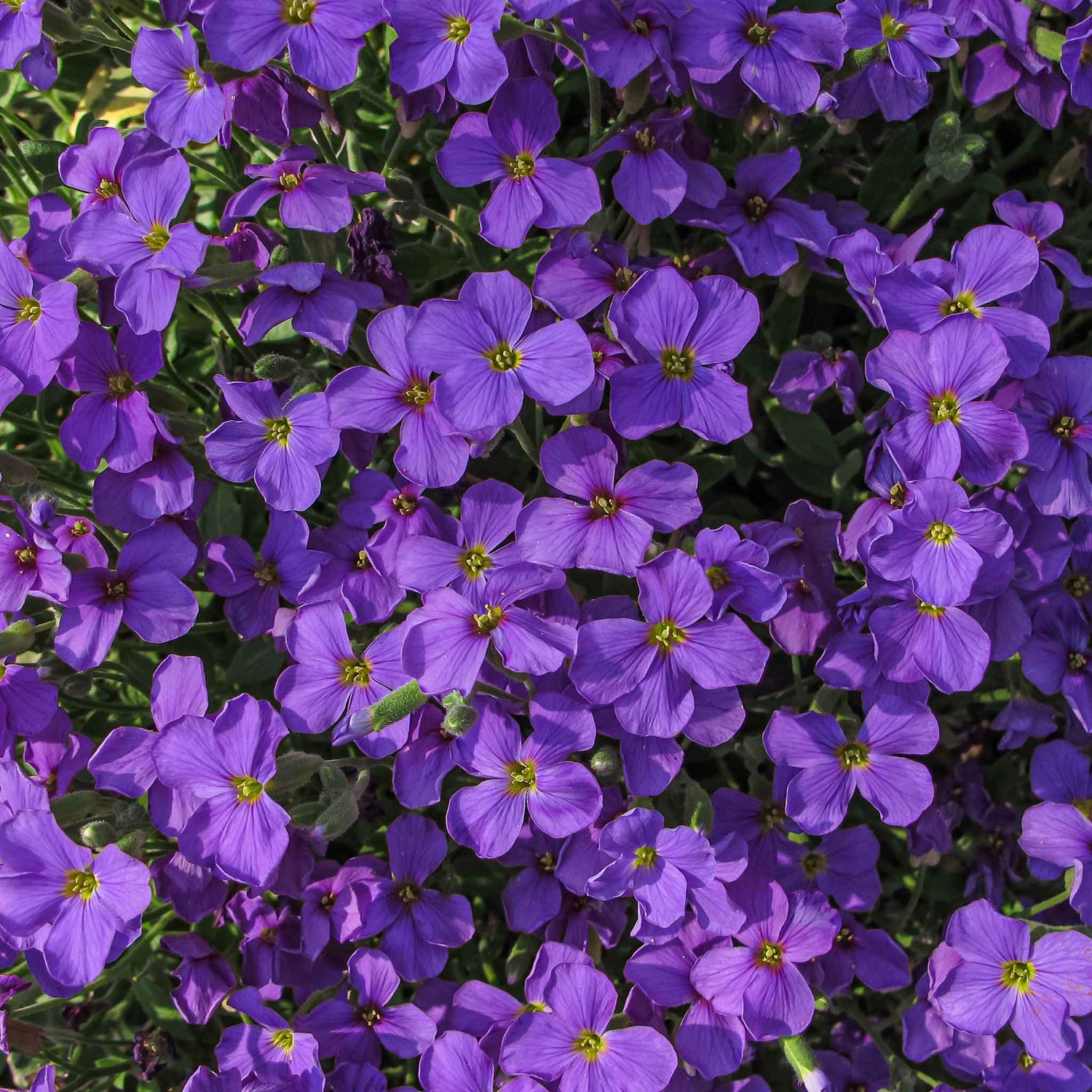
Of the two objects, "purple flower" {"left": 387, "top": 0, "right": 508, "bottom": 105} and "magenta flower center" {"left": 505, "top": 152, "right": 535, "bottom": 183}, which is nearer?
"purple flower" {"left": 387, "top": 0, "right": 508, "bottom": 105}

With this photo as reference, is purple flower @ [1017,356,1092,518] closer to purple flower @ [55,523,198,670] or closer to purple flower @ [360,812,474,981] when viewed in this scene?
purple flower @ [360,812,474,981]

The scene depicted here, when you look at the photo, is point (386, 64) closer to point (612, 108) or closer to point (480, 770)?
point (612, 108)

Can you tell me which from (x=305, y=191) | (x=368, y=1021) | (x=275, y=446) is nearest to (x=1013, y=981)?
(x=368, y=1021)

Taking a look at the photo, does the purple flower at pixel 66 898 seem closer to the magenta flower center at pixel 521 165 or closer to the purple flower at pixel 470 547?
the purple flower at pixel 470 547

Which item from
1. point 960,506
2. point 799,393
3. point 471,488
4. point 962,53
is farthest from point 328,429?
point 962,53

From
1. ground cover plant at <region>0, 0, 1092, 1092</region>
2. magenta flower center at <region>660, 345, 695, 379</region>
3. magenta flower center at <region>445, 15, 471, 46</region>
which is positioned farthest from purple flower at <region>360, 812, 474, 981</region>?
magenta flower center at <region>445, 15, 471, 46</region>

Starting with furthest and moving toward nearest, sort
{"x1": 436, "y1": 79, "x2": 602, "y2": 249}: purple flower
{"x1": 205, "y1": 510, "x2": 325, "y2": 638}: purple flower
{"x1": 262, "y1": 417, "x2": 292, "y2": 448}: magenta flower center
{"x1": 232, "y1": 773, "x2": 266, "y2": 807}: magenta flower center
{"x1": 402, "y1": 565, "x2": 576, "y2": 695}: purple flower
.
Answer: {"x1": 205, "y1": 510, "x2": 325, "y2": 638}: purple flower, {"x1": 262, "y1": 417, "x2": 292, "y2": 448}: magenta flower center, {"x1": 436, "y1": 79, "x2": 602, "y2": 249}: purple flower, {"x1": 232, "y1": 773, "x2": 266, "y2": 807}: magenta flower center, {"x1": 402, "y1": 565, "x2": 576, "y2": 695}: purple flower
